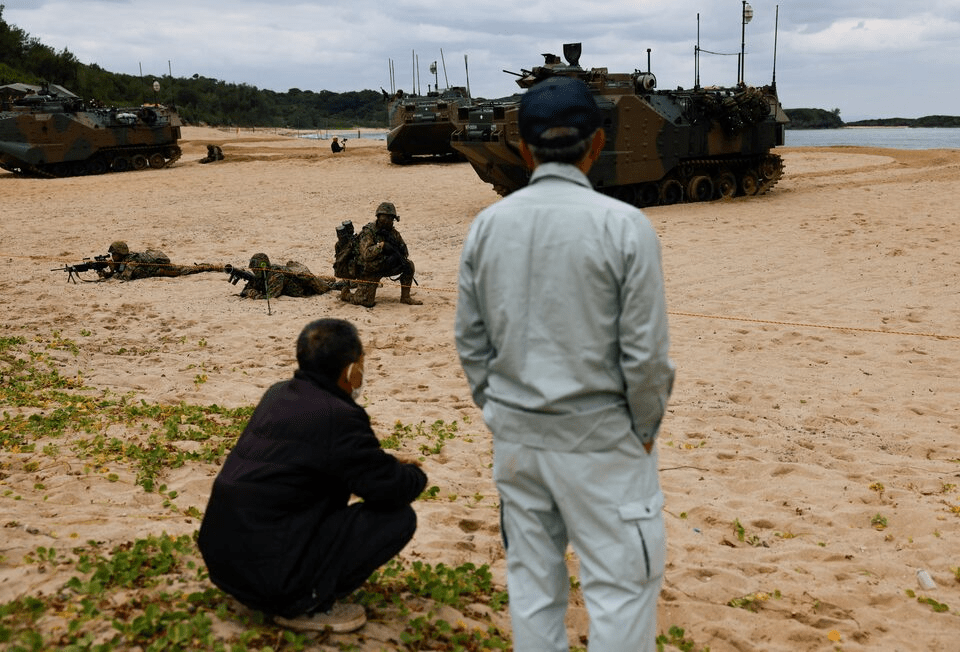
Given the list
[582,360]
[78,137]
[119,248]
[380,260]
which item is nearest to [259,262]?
[380,260]

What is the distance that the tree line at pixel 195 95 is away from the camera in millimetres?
58125

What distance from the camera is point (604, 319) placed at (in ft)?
8.99

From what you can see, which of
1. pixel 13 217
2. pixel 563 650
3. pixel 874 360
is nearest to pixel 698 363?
pixel 874 360

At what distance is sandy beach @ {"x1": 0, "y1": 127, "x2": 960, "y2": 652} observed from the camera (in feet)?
14.5

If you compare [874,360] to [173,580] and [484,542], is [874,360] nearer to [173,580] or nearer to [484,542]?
[484,542]

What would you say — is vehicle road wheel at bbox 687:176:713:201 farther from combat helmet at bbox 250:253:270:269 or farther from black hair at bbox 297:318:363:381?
black hair at bbox 297:318:363:381

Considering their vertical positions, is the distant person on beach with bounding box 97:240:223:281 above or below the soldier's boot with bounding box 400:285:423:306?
above

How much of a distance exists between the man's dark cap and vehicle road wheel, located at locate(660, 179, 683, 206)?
16830mm

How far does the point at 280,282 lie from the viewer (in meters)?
11.7

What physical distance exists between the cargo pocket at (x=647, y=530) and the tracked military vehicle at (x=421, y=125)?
25932mm

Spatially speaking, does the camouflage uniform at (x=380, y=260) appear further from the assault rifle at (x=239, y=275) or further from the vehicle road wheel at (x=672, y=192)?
the vehicle road wheel at (x=672, y=192)

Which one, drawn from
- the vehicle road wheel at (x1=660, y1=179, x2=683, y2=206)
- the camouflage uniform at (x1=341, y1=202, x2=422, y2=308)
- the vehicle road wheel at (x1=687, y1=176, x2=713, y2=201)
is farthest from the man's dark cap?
the vehicle road wheel at (x1=687, y1=176, x2=713, y2=201)

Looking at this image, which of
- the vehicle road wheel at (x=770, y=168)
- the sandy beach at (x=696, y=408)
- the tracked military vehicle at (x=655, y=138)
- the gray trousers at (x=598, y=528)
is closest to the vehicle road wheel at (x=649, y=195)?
the tracked military vehicle at (x=655, y=138)

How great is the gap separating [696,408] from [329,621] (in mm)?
4386
